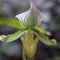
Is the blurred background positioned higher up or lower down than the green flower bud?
lower down

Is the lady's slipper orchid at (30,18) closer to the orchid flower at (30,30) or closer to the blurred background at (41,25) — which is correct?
the orchid flower at (30,30)

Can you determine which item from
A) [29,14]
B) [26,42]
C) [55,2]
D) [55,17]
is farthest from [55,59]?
[29,14]

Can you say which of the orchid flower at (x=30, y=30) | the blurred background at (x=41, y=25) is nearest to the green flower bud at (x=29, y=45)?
the orchid flower at (x=30, y=30)

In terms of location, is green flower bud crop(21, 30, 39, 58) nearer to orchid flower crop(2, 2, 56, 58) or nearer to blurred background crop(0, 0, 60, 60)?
orchid flower crop(2, 2, 56, 58)

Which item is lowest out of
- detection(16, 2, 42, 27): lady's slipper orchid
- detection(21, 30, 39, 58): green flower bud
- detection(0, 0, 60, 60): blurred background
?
detection(0, 0, 60, 60): blurred background

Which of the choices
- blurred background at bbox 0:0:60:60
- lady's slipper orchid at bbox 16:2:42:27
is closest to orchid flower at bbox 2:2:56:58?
lady's slipper orchid at bbox 16:2:42:27

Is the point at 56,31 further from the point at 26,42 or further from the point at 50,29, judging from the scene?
the point at 26,42
